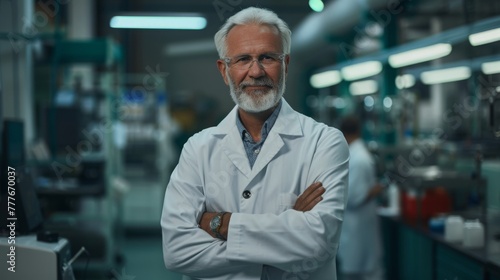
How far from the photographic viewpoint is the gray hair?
6.54 feet

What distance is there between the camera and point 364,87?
1035 cm

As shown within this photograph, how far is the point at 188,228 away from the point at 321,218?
39cm

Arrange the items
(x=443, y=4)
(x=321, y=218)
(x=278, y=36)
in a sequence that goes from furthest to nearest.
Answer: (x=443, y=4) < (x=278, y=36) < (x=321, y=218)

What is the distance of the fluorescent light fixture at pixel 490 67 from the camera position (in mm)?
3396

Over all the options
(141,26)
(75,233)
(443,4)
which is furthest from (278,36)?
(443,4)

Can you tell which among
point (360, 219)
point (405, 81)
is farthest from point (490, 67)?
point (405, 81)

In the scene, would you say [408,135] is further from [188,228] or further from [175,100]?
[175,100]

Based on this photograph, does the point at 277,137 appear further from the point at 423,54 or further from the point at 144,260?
the point at 144,260

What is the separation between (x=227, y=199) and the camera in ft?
6.62

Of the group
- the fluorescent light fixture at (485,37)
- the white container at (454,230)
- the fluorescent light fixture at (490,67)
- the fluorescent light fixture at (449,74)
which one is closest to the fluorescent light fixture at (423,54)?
the fluorescent light fixture at (449,74)

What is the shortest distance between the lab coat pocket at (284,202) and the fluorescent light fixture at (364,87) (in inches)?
308

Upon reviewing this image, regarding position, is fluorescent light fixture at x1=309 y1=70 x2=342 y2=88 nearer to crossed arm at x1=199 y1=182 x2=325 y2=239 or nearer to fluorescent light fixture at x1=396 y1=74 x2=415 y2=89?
fluorescent light fixture at x1=396 y1=74 x2=415 y2=89

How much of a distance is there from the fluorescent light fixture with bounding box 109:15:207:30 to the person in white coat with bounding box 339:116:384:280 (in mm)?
1430

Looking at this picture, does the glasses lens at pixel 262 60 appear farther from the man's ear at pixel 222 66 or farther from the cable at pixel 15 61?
the cable at pixel 15 61
